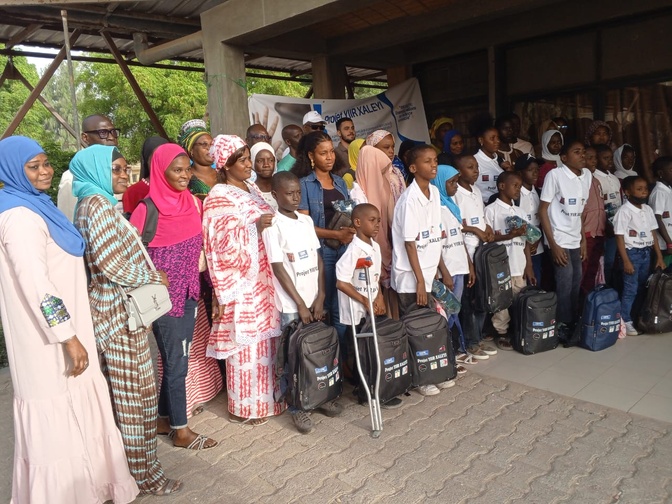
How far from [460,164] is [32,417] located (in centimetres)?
326

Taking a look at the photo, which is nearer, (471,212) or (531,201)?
(471,212)

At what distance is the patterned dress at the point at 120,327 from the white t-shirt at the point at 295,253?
2.62 feet

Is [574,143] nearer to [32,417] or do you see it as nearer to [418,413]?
[418,413]

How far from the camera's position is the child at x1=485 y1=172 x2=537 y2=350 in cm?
434

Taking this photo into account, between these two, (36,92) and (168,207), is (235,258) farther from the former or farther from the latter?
(36,92)

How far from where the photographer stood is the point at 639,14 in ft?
20.2

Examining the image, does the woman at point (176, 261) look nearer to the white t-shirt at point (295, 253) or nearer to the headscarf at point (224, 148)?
the headscarf at point (224, 148)

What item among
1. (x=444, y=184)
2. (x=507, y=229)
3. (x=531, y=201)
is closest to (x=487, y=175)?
(x=531, y=201)

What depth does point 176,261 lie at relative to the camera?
3.10m

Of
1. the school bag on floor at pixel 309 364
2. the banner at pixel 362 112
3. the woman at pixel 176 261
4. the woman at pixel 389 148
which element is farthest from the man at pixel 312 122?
the school bag on floor at pixel 309 364

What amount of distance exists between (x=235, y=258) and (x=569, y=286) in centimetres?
288

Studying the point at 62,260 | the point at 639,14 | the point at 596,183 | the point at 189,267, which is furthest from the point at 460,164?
the point at 639,14

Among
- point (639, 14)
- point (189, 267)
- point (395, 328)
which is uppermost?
point (639, 14)

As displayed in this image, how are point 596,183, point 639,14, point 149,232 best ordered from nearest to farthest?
1. point 149,232
2. point 596,183
3. point 639,14
